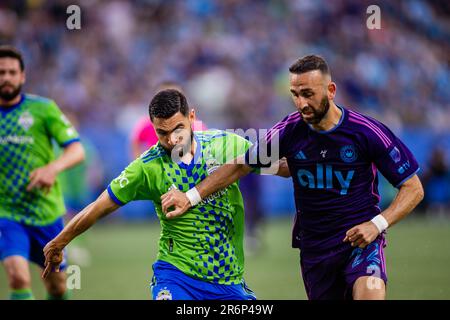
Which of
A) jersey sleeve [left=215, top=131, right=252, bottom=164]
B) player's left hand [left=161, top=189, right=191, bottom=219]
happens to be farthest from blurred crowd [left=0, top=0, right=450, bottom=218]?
player's left hand [left=161, top=189, right=191, bottom=219]

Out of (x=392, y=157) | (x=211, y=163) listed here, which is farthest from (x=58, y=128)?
(x=392, y=157)

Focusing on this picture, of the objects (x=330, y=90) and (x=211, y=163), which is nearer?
(x=330, y=90)

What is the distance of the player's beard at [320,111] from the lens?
18.1 feet

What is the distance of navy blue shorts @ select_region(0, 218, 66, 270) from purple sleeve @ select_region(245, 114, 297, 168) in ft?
8.89

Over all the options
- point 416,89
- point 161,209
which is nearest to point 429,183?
point 416,89

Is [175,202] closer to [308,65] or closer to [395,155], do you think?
[308,65]

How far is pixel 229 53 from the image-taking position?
67.7 feet

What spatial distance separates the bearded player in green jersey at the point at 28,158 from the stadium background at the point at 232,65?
394 inches

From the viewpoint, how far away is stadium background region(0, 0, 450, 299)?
19.4 metres

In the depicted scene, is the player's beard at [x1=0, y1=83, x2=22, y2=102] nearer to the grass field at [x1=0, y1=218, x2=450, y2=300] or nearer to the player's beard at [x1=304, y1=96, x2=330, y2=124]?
the grass field at [x1=0, y1=218, x2=450, y2=300]

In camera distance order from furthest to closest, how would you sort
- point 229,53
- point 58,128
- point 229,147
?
1. point 229,53
2. point 58,128
3. point 229,147

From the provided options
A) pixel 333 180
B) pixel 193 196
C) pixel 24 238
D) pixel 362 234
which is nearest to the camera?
pixel 362 234

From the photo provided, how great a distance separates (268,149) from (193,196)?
667 mm

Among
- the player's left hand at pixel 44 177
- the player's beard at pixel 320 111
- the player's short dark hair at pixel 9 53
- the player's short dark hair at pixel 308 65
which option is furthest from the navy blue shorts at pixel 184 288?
the player's short dark hair at pixel 9 53
